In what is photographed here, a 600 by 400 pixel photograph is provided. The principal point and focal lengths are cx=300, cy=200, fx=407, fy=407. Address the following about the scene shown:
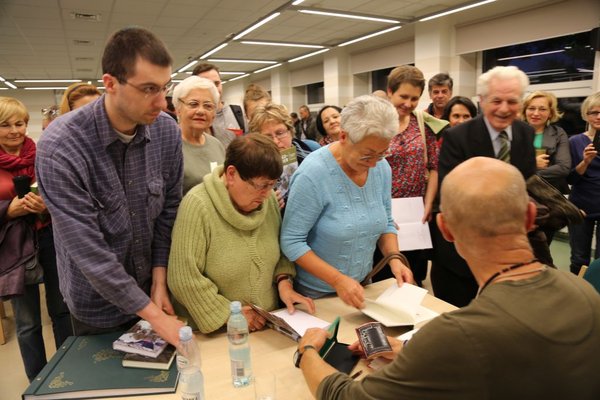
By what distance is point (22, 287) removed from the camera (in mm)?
2088

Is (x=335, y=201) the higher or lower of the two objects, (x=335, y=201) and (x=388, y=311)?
the higher

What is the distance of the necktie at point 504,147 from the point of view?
1977 mm

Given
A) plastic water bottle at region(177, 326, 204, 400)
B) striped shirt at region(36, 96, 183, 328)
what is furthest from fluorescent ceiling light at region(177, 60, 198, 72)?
plastic water bottle at region(177, 326, 204, 400)

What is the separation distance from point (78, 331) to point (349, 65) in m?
9.09

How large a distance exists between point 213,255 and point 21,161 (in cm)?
151

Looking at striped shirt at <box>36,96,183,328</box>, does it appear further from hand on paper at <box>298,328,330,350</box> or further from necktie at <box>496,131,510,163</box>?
necktie at <box>496,131,510,163</box>

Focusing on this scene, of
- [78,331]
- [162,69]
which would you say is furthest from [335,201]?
[78,331]

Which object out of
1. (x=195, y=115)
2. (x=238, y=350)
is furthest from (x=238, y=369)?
(x=195, y=115)

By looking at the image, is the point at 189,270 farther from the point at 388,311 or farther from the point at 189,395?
the point at 388,311

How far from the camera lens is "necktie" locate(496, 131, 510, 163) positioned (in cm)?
198

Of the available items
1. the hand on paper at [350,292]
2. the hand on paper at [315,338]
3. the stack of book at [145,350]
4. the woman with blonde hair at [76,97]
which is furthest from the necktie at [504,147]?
the woman with blonde hair at [76,97]

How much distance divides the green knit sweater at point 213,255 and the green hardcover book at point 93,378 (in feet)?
0.74

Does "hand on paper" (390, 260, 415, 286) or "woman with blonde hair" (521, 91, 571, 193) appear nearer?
"hand on paper" (390, 260, 415, 286)

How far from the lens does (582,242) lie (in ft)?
10.9
